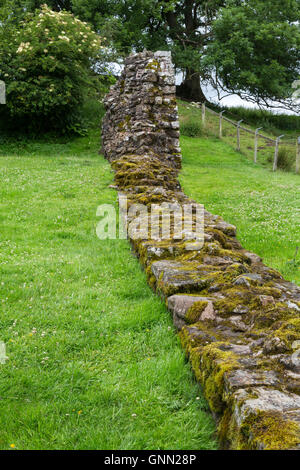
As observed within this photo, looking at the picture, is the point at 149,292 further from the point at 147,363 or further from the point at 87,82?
the point at 87,82

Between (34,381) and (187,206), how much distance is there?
5.66m

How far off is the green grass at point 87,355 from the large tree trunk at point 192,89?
30569mm

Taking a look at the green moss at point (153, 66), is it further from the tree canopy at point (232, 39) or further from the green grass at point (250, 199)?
the tree canopy at point (232, 39)

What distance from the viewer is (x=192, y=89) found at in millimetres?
35344

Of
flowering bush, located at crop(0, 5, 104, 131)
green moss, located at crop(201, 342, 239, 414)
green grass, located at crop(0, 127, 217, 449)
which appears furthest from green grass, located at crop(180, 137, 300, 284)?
flowering bush, located at crop(0, 5, 104, 131)

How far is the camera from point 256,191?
523 inches

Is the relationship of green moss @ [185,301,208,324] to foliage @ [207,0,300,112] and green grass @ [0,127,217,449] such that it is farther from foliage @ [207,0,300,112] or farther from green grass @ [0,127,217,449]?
foliage @ [207,0,300,112]

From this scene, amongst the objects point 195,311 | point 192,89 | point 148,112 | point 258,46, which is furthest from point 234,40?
point 195,311

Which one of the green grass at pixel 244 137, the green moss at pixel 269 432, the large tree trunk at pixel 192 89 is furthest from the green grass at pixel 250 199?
the large tree trunk at pixel 192 89

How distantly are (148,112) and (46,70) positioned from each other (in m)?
7.98

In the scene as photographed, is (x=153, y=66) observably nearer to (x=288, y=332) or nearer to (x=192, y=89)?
(x=288, y=332)

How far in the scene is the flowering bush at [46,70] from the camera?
1948 centimetres
